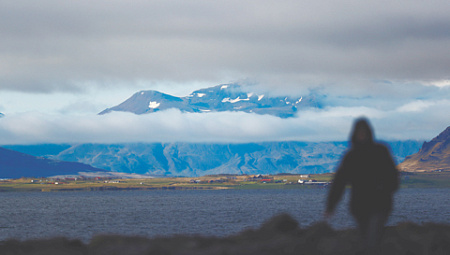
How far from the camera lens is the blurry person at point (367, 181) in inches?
722

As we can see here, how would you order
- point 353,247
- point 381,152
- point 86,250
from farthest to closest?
point 86,250
point 353,247
point 381,152

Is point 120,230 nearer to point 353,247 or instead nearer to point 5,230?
point 5,230

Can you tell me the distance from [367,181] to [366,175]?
20 cm

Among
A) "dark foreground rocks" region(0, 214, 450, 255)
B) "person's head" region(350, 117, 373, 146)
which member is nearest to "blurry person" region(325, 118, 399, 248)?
"person's head" region(350, 117, 373, 146)

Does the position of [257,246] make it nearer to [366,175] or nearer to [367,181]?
[367,181]

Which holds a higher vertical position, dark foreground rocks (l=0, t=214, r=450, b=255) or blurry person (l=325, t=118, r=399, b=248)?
blurry person (l=325, t=118, r=399, b=248)

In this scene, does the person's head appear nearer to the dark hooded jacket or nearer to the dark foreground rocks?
the dark hooded jacket

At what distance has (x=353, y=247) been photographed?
26422 millimetres

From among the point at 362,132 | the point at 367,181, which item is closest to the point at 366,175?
the point at 367,181

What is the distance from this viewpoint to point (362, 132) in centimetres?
1830

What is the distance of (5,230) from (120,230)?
2171 cm

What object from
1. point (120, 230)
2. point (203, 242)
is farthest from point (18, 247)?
point (120, 230)

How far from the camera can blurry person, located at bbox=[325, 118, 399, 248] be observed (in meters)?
18.3

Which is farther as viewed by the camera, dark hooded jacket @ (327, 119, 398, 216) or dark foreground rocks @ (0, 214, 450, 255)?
dark foreground rocks @ (0, 214, 450, 255)
